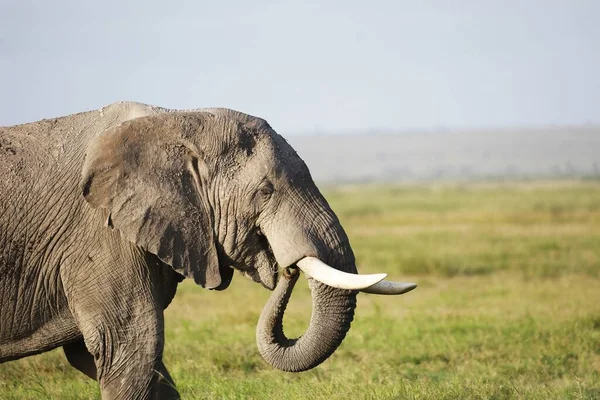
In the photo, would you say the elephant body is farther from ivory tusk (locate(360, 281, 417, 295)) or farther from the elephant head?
ivory tusk (locate(360, 281, 417, 295))

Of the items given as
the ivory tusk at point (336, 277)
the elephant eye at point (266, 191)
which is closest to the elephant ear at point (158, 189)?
the elephant eye at point (266, 191)

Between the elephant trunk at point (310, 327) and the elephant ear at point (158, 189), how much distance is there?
36 cm

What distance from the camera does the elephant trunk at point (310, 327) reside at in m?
5.97

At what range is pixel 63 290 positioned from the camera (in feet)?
19.9

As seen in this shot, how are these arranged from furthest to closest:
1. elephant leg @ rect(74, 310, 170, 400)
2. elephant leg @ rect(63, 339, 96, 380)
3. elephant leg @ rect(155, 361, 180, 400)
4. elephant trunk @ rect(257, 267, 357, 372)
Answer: elephant leg @ rect(63, 339, 96, 380) → elephant leg @ rect(155, 361, 180, 400) → elephant trunk @ rect(257, 267, 357, 372) → elephant leg @ rect(74, 310, 170, 400)

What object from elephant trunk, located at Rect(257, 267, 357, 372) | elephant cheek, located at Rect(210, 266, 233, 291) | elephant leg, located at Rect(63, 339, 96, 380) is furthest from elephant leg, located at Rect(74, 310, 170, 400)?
elephant leg, located at Rect(63, 339, 96, 380)

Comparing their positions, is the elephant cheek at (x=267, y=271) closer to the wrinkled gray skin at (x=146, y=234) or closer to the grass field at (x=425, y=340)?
the wrinkled gray skin at (x=146, y=234)

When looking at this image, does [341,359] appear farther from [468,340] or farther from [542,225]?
[542,225]

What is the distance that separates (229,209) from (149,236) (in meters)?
0.49

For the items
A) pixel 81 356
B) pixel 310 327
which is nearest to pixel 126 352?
pixel 81 356

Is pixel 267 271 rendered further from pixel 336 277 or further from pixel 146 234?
pixel 146 234

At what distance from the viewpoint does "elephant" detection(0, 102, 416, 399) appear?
590 centimetres

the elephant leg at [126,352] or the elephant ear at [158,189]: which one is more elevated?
the elephant ear at [158,189]

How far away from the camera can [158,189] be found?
596 cm
